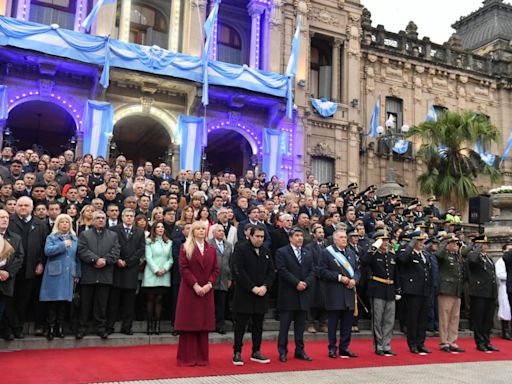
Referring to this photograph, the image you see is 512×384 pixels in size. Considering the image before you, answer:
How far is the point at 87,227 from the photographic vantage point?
885cm

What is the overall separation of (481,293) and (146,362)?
247 inches

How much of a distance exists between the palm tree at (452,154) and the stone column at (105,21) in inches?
519

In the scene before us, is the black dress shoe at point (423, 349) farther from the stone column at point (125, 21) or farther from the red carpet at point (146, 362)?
the stone column at point (125, 21)

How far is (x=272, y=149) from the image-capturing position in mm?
20703

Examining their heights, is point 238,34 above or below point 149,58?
above

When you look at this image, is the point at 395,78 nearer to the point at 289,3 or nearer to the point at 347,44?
the point at 347,44

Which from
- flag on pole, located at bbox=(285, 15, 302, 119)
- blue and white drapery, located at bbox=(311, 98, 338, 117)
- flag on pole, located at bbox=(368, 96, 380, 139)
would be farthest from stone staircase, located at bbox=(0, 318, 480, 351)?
flag on pole, located at bbox=(368, 96, 380, 139)

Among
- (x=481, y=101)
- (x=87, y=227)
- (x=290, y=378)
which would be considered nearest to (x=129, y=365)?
(x=290, y=378)

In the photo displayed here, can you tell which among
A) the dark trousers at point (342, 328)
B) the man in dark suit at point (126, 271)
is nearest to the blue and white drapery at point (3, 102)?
the man in dark suit at point (126, 271)

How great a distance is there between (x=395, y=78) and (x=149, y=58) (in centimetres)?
1337

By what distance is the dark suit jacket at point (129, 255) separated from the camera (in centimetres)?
855

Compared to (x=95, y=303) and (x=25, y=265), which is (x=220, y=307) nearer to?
(x=95, y=303)

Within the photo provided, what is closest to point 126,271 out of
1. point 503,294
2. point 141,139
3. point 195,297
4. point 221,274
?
point 221,274

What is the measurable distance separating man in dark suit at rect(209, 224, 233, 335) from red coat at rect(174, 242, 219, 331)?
1594 millimetres
